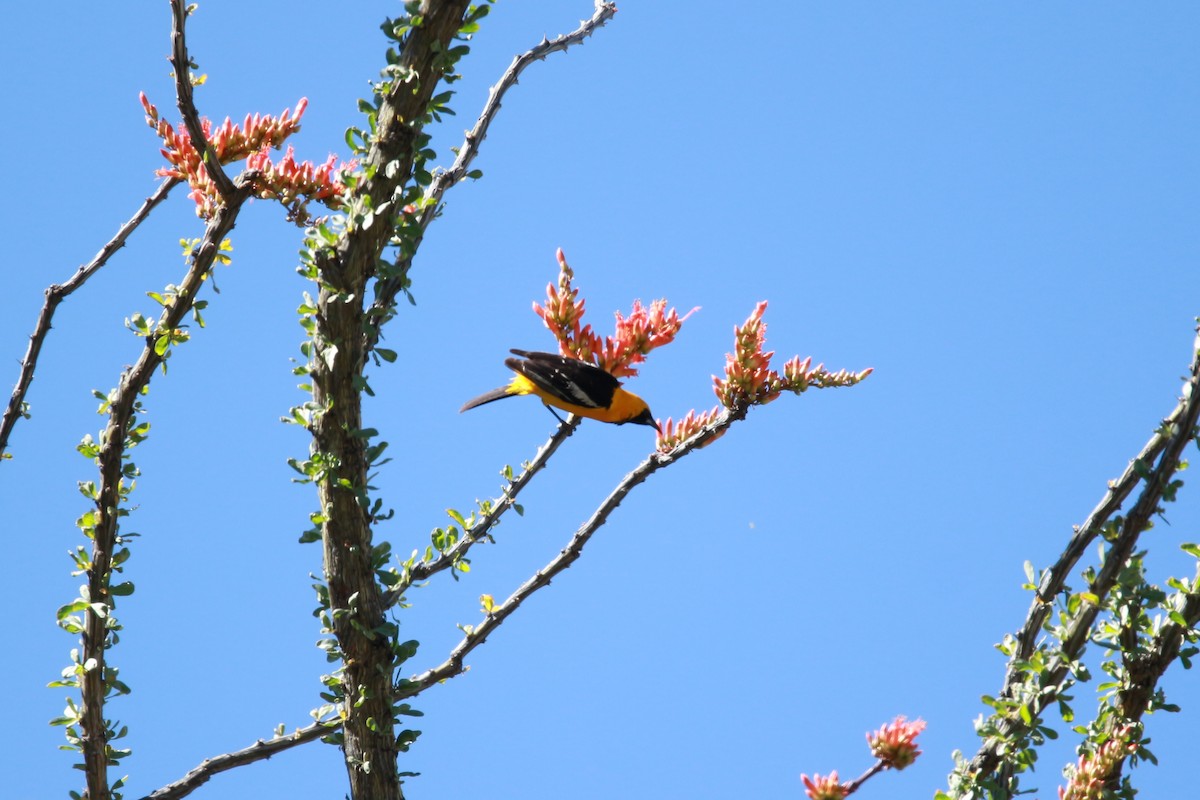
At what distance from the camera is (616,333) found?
4719 millimetres

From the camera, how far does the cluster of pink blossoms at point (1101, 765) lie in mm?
3170

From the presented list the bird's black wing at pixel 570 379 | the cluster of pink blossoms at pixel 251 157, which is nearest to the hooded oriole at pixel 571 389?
the bird's black wing at pixel 570 379

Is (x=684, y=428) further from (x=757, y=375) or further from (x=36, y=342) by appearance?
(x=36, y=342)

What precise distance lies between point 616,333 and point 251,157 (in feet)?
5.45

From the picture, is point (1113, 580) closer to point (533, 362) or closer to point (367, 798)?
point (367, 798)

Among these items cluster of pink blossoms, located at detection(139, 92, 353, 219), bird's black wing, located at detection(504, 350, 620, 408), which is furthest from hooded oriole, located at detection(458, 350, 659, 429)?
cluster of pink blossoms, located at detection(139, 92, 353, 219)

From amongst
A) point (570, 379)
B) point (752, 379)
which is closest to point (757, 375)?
point (752, 379)

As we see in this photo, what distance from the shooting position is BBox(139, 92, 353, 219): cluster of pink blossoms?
4102 mm

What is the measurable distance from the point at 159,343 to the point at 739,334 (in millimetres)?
2220

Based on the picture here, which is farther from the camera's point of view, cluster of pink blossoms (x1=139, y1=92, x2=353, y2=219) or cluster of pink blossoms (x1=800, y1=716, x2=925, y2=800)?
cluster of pink blossoms (x1=139, y1=92, x2=353, y2=219)

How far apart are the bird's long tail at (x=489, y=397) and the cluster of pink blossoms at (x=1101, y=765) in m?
→ 3.56

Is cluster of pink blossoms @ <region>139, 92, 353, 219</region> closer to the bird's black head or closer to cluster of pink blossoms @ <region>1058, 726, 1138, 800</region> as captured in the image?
the bird's black head

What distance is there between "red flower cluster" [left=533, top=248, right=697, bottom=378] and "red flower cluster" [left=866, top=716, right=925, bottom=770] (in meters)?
2.07

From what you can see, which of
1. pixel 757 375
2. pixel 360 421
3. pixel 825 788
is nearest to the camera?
pixel 825 788
